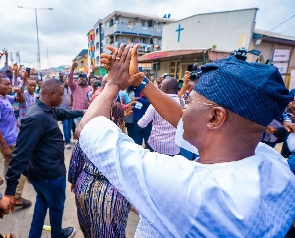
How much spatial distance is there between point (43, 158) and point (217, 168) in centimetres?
195

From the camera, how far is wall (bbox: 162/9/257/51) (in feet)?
35.9

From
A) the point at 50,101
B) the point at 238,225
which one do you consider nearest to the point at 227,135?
the point at 238,225

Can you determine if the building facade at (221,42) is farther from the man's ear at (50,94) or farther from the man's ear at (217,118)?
the man's ear at (217,118)

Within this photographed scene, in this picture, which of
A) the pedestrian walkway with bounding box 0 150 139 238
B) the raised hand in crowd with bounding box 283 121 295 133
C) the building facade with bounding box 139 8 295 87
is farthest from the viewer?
the building facade with bounding box 139 8 295 87

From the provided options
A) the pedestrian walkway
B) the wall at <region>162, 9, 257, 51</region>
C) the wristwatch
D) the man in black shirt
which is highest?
the wall at <region>162, 9, 257, 51</region>

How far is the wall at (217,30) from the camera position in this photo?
35.9 feet

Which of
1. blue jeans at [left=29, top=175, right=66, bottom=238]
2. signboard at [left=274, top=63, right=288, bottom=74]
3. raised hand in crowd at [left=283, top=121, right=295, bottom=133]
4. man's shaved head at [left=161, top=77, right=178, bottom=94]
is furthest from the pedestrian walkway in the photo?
signboard at [left=274, top=63, right=288, bottom=74]

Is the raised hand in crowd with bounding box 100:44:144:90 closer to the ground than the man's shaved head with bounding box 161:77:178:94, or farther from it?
farther from it

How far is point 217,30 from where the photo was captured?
12852 mm

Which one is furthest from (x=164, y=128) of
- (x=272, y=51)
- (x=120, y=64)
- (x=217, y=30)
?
(x=217, y=30)

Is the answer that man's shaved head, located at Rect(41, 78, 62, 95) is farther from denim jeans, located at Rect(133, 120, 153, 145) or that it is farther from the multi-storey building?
the multi-storey building

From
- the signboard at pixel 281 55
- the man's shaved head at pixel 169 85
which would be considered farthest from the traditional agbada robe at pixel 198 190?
the signboard at pixel 281 55

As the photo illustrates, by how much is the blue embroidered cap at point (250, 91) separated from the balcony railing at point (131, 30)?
3178 cm

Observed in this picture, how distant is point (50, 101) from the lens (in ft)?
7.25
